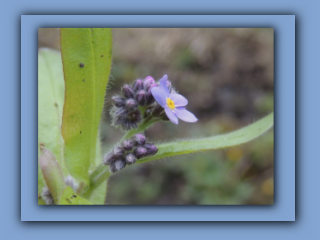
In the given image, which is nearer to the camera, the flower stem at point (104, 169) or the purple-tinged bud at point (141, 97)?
the purple-tinged bud at point (141, 97)

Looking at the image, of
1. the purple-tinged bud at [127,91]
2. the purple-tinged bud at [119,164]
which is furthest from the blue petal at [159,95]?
the purple-tinged bud at [119,164]

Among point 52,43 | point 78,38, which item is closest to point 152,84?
point 78,38

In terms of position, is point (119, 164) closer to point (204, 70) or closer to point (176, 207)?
point (176, 207)

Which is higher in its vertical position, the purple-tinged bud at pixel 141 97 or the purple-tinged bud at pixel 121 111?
the purple-tinged bud at pixel 141 97

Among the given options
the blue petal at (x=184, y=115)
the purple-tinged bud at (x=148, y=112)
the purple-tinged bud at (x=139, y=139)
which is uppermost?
the purple-tinged bud at (x=148, y=112)

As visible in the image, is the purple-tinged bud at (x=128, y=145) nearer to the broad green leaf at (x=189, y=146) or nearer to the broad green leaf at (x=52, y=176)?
the broad green leaf at (x=189, y=146)

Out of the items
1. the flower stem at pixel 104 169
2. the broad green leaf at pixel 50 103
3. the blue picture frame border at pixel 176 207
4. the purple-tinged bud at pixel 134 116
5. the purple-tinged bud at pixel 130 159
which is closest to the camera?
the purple-tinged bud at pixel 130 159

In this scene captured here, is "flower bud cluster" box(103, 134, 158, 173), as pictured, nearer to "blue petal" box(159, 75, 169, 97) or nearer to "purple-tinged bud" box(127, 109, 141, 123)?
"purple-tinged bud" box(127, 109, 141, 123)
